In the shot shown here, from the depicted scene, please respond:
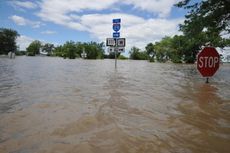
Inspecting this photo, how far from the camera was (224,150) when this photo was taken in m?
3.20

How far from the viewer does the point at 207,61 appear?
6.33 metres

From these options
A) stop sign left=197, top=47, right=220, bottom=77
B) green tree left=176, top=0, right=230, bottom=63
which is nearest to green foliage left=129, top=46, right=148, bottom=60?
green tree left=176, top=0, right=230, bottom=63

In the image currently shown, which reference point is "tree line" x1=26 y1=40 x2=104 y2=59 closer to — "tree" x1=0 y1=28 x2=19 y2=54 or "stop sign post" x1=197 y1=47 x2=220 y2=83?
"tree" x1=0 y1=28 x2=19 y2=54

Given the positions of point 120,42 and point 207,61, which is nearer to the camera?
point 207,61

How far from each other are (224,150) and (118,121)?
1.65 metres

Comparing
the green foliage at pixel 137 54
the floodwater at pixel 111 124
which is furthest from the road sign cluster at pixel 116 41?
the green foliage at pixel 137 54

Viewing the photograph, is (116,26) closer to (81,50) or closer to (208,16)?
(208,16)

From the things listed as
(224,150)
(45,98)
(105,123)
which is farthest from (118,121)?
(45,98)

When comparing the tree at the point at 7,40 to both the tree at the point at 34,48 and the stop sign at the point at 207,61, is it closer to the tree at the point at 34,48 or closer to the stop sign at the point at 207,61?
the tree at the point at 34,48

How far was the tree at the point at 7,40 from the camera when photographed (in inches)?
3755

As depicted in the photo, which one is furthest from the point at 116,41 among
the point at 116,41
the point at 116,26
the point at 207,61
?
the point at 207,61

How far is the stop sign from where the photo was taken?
6.31 metres

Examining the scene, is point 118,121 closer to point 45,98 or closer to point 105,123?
point 105,123

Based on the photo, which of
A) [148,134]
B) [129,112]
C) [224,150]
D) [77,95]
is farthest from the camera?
[77,95]
